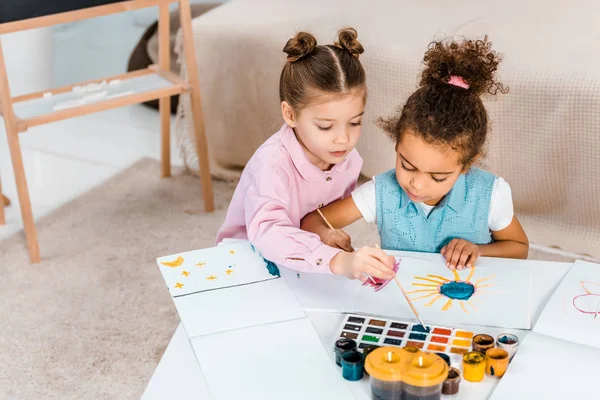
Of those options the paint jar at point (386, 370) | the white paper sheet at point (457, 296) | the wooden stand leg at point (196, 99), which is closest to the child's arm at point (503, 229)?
the white paper sheet at point (457, 296)

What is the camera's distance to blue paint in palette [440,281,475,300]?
1.11 metres

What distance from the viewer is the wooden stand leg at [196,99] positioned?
7.37 feet

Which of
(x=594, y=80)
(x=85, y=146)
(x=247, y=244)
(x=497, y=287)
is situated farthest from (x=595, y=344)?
(x=85, y=146)

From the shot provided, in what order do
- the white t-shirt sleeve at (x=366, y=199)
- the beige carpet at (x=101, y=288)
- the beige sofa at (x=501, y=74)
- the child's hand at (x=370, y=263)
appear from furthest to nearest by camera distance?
the beige sofa at (x=501, y=74) → the beige carpet at (x=101, y=288) → the white t-shirt sleeve at (x=366, y=199) → the child's hand at (x=370, y=263)

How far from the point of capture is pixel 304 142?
1.37 meters

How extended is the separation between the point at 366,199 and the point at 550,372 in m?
0.52

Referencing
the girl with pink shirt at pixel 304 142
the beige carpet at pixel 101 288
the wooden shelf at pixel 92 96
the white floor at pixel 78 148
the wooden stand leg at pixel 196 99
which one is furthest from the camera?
the white floor at pixel 78 148

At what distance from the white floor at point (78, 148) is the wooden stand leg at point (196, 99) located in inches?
15.2

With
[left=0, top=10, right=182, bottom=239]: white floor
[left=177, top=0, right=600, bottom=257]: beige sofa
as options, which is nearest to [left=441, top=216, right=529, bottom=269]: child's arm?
[left=177, top=0, right=600, bottom=257]: beige sofa

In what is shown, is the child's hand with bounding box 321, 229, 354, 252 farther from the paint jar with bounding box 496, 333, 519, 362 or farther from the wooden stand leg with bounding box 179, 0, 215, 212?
the wooden stand leg with bounding box 179, 0, 215, 212

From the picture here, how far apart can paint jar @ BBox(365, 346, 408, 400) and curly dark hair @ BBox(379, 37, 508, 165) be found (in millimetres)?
419

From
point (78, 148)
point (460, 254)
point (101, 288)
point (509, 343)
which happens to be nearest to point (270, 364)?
point (509, 343)

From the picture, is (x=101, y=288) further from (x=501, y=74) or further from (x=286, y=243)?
(x=501, y=74)

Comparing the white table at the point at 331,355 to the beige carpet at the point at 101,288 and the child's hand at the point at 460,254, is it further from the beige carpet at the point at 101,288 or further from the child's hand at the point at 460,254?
A: the beige carpet at the point at 101,288
